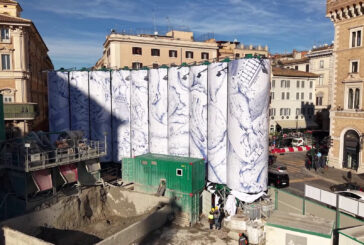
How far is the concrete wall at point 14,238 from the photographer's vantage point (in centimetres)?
1488

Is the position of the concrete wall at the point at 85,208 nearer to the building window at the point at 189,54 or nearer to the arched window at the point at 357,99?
the arched window at the point at 357,99

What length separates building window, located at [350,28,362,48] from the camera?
114ft

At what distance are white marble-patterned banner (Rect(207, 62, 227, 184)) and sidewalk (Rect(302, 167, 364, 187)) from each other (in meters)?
14.7

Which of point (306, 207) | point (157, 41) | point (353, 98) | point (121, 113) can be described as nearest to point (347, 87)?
point (353, 98)

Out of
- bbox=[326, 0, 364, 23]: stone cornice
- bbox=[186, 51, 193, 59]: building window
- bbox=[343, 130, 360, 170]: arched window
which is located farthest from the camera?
bbox=[186, 51, 193, 59]: building window

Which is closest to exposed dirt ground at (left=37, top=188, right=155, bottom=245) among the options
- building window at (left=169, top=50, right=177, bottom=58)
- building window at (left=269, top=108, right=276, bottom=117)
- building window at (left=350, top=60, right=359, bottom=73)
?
building window at (left=350, top=60, right=359, bottom=73)

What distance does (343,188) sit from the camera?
2702cm

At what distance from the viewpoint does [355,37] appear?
115 feet

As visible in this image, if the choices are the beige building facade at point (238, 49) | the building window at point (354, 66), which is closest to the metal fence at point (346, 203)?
the building window at point (354, 66)

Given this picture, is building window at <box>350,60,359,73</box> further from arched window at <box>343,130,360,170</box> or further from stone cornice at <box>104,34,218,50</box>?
stone cornice at <box>104,34,218,50</box>

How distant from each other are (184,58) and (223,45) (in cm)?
1916

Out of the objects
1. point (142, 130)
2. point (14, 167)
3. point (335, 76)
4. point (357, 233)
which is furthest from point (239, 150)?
point (335, 76)

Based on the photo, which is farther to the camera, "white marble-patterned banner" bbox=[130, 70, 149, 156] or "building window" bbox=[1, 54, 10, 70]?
"building window" bbox=[1, 54, 10, 70]

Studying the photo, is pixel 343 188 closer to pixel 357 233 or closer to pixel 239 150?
pixel 239 150
